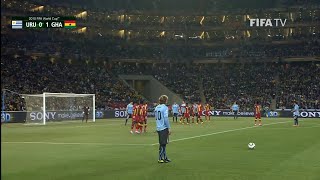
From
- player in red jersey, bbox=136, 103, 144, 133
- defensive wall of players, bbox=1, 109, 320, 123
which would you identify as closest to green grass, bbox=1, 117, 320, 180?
player in red jersey, bbox=136, 103, 144, 133

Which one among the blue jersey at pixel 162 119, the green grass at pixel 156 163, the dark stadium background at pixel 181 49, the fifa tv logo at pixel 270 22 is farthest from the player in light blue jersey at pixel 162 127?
the fifa tv logo at pixel 270 22

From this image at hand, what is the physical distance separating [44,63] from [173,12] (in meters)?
27.7

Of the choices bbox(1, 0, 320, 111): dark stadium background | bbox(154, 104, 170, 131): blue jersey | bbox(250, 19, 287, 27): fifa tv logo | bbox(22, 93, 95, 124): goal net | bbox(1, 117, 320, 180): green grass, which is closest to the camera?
bbox(1, 117, 320, 180): green grass

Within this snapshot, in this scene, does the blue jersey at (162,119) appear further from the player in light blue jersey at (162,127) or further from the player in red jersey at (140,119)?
the player in red jersey at (140,119)

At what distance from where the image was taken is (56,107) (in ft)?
163

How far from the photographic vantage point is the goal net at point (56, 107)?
155 feet

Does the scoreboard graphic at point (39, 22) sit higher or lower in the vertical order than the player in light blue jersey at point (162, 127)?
higher

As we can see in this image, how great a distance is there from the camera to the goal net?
1863 inches

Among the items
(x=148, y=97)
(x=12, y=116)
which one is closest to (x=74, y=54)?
(x=148, y=97)

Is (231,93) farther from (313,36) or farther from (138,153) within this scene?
(138,153)

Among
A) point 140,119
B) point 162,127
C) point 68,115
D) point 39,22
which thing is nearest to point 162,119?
point 162,127

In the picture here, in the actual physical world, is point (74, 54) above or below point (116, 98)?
above

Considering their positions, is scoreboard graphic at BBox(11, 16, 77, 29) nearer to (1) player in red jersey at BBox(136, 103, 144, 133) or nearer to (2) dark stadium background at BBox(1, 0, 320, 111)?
(1) player in red jersey at BBox(136, 103, 144, 133)

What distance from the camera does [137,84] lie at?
83.3 meters
